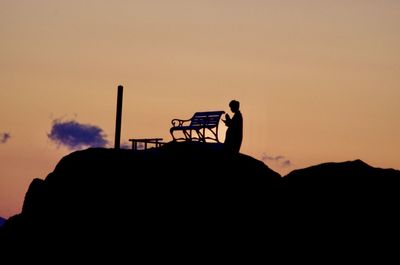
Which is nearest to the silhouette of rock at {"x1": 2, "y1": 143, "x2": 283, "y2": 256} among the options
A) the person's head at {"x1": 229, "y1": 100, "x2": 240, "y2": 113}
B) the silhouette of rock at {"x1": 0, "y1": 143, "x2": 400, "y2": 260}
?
the silhouette of rock at {"x1": 0, "y1": 143, "x2": 400, "y2": 260}

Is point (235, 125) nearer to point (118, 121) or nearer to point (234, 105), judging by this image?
point (234, 105)

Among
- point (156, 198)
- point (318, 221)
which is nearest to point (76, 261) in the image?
point (156, 198)

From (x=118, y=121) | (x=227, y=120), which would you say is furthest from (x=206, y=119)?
(x=227, y=120)

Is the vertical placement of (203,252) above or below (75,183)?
below

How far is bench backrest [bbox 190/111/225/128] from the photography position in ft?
87.6

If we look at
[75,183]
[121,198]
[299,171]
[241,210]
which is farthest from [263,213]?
[75,183]

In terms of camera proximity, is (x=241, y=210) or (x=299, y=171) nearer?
(x=241, y=210)

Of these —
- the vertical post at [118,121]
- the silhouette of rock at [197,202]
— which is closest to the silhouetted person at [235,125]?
the silhouette of rock at [197,202]

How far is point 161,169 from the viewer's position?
22812 millimetres

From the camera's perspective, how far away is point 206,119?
88.8 ft

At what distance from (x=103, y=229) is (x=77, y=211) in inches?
43.5

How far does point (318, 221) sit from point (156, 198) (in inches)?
162

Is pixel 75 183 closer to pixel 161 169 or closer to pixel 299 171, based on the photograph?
pixel 161 169

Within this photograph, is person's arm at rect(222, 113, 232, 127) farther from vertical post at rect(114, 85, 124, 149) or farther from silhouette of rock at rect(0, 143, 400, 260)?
vertical post at rect(114, 85, 124, 149)
